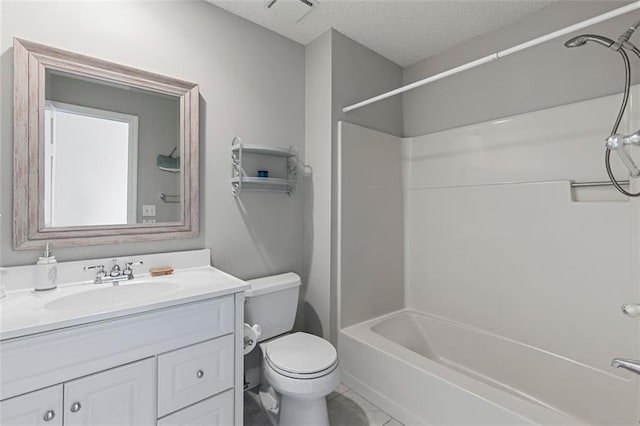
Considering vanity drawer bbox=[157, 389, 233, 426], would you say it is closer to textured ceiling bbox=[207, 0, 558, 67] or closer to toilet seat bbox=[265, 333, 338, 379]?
toilet seat bbox=[265, 333, 338, 379]

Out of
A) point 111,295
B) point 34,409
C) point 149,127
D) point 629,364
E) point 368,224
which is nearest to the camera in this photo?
point 629,364

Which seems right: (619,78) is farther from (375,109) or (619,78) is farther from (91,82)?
(91,82)

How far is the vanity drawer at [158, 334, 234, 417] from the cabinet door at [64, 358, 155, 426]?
1.8 inches

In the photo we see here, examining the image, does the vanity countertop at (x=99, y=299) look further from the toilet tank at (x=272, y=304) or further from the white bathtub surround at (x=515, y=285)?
the white bathtub surround at (x=515, y=285)

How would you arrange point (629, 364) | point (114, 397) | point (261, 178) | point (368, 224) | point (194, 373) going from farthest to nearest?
point (368, 224) → point (261, 178) → point (194, 373) → point (114, 397) → point (629, 364)

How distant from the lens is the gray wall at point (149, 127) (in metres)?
1.47

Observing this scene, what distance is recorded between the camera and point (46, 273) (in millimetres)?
1258

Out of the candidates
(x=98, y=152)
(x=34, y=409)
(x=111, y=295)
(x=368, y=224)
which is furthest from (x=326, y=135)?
(x=34, y=409)

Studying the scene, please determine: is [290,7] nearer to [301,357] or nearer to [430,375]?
[301,357]

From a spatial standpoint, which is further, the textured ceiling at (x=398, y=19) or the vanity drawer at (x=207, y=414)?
the textured ceiling at (x=398, y=19)

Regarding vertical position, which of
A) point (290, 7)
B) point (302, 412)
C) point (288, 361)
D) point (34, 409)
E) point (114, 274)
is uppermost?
point (290, 7)

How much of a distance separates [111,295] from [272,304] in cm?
80

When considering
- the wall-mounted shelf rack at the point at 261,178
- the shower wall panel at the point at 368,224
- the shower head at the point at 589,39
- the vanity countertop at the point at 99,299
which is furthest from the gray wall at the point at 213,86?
the shower head at the point at 589,39

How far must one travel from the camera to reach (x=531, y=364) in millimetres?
1831
